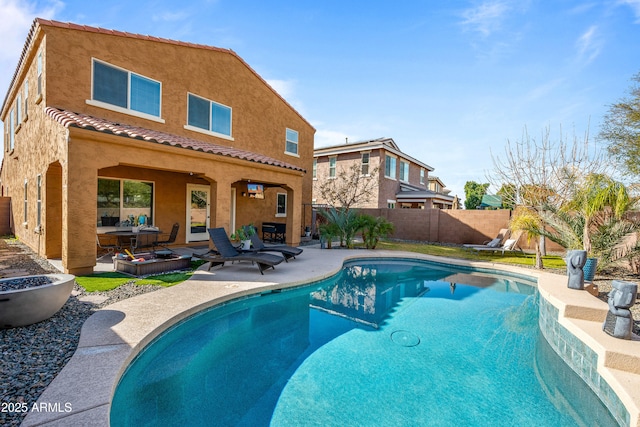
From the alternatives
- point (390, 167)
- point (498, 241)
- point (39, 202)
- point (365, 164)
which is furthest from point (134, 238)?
point (390, 167)

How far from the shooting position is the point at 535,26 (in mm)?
11547

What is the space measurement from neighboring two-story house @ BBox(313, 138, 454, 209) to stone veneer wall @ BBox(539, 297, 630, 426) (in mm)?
17694

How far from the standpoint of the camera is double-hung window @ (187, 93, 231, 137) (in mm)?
13656

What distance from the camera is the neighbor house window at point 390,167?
25141mm

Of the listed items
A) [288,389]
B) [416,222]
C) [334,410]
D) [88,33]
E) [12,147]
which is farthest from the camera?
[416,222]

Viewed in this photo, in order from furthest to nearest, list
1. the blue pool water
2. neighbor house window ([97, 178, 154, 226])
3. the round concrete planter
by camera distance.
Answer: neighbor house window ([97, 178, 154, 226])
the round concrete planter
the blue pool water

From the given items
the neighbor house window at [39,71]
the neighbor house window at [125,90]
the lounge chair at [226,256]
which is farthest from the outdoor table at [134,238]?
the neighbor house window at [39,71]

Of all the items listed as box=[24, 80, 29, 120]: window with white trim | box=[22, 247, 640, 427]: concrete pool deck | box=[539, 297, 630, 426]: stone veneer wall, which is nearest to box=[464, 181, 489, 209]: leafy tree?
box=[22, 247, 640, 427]: concrete pool deck

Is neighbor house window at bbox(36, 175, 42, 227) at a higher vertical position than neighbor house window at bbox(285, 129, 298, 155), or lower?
lower

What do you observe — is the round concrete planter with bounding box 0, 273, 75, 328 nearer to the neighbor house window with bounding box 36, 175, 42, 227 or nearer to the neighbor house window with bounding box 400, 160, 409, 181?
the neighbor house window with bounding box 36, 175, 42, 227

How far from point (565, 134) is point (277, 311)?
15.9 meters

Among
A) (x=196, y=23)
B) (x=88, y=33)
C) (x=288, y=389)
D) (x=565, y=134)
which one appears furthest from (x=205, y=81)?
(x=565, y=134)

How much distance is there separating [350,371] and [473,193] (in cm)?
5052

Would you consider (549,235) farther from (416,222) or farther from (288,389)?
(288,389)
